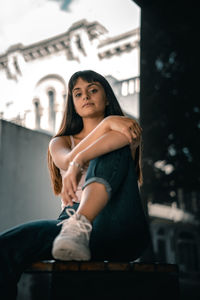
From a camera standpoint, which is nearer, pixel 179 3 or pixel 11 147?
pixel 11 147

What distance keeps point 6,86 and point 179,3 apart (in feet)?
10.4

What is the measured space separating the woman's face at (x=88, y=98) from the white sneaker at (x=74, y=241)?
582mm

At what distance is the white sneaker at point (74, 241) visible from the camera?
873 millimetres

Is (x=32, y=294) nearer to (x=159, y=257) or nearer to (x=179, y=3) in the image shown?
(x=159, y=257)

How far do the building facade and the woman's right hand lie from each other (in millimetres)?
3270

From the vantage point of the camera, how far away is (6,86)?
5754mm

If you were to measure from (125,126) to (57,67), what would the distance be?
6306 mm

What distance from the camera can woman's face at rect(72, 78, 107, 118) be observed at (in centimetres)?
142

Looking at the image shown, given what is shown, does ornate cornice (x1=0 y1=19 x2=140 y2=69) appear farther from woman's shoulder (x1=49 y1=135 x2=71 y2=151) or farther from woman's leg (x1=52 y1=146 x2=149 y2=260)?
woman's leg (x1=52 y1=146 x2=149 y2=260)

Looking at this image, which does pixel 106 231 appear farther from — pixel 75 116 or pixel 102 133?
pixel 75 116

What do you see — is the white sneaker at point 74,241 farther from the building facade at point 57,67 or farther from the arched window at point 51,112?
the arched window at point 51,112

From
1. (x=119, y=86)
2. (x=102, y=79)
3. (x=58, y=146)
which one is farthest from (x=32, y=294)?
(x=119, y=86)

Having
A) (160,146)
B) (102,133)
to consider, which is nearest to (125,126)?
(102,133)

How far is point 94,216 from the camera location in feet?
3.24
